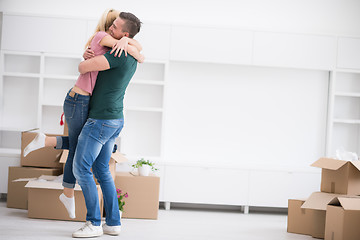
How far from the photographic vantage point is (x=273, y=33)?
194 inches

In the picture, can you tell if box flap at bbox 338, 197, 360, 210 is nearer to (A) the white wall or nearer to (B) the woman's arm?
(B) the woman's arm

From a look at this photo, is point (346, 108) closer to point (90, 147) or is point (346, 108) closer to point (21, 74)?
point (90, 147)

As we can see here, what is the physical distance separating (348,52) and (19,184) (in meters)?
3.38

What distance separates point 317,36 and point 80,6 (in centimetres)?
242

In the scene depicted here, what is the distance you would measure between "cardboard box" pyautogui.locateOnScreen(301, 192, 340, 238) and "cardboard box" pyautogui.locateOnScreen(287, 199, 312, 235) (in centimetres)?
5

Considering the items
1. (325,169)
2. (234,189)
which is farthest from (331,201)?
(234,189)

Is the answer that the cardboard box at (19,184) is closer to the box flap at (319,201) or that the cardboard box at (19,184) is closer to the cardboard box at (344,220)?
the box flap at (319,201)

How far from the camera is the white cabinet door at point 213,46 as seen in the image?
4.89m

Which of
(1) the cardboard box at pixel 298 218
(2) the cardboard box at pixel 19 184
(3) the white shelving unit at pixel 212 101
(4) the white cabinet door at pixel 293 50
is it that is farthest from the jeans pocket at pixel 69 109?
(4) the white cabinet door at pixel 293 50

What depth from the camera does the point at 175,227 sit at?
154 inches

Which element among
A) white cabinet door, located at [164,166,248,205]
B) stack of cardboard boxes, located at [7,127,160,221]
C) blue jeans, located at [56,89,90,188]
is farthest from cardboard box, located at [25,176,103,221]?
white cabinet door, located at [164,166,248,205]

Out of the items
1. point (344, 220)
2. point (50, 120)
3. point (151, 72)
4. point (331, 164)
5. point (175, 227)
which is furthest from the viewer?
point (151, 72)

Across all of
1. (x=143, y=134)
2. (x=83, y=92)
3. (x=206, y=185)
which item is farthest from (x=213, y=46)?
(x=83, y=92)

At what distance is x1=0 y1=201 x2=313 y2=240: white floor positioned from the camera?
11.1 feet
